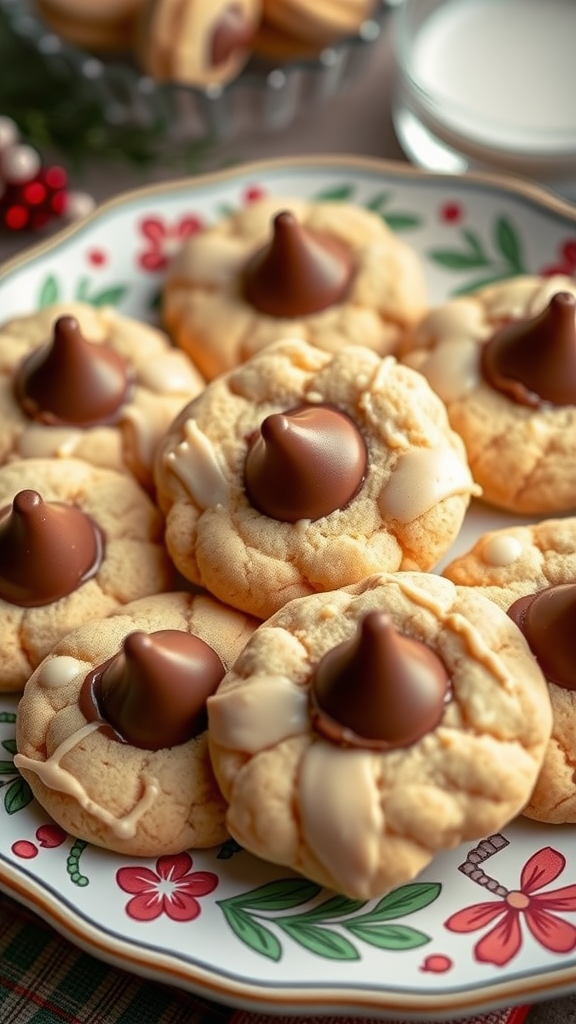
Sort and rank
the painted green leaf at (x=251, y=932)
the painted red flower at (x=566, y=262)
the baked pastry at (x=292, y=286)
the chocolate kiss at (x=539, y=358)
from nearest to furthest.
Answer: the painted green leaf at (x=251, y=932)
the chocolate kiss at (x=539, y=358)
the baked pastry at (x=292, y=286)
the painted red flower at (x=566, y=262)

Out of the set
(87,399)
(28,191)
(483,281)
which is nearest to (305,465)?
(87,399)

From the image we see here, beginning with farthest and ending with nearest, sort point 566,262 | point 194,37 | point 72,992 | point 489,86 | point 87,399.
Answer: point 489,86
point 194,37
point 566,262
point 87,399
point 72,992

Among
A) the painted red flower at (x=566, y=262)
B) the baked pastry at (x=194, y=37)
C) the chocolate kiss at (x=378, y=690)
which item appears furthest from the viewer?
the baked pastry at (x=194, y=37)

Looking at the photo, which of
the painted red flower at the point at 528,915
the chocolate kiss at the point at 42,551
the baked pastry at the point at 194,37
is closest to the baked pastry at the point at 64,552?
the chocolate kiss at the point at 42,551

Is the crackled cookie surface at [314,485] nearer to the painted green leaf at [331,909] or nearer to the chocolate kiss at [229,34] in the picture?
the painted green leaf at [331,909]

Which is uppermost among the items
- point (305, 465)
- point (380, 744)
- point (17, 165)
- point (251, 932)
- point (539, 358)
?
point (539, 358)

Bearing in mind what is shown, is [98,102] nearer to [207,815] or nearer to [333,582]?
[333,582]

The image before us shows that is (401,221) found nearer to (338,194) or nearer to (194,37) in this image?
(338,194)
